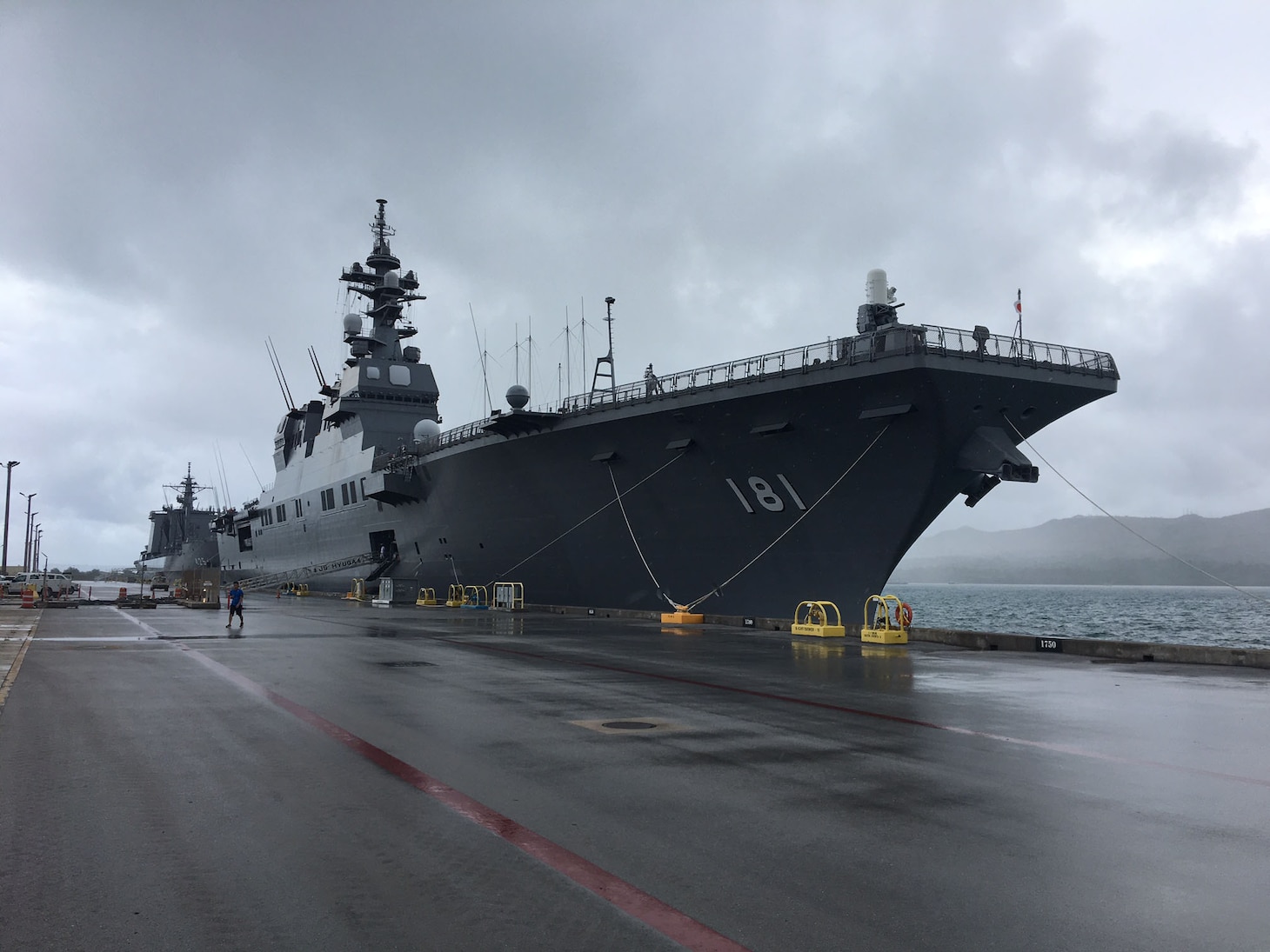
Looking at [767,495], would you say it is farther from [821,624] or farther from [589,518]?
[589,518]

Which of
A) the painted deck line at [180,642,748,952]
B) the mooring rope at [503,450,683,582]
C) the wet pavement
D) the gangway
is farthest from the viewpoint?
the gangway

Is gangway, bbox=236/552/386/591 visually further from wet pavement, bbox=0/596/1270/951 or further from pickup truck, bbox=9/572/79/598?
wet pavement, bbox=0/596/1270/951

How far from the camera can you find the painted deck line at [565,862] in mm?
3617

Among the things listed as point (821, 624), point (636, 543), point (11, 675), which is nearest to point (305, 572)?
point (636, 543)

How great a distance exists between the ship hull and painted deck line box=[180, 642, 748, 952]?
46.3 feet

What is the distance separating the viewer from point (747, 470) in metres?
21.4

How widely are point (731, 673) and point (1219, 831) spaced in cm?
775

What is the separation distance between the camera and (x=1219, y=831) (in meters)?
5.16

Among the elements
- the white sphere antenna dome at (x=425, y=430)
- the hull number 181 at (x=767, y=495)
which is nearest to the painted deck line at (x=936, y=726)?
the hull number 181 at (x=767, y=495)

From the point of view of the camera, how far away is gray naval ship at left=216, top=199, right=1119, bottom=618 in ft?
62.7

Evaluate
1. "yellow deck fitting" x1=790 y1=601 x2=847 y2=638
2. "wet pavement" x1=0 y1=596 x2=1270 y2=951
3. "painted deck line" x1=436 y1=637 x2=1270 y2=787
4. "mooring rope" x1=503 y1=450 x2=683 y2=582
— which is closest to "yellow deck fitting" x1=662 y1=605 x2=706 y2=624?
"mooring rope" x1=503 y1=450 x2=683 y2=582

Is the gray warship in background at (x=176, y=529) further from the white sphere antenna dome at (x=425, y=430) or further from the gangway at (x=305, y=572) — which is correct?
the white sphere antenna dome at (x=425, y=430)

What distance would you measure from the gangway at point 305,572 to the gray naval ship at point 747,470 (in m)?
6.62

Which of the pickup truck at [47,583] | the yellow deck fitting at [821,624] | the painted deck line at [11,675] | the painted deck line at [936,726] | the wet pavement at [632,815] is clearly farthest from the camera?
the pickup truck at [47,583]
